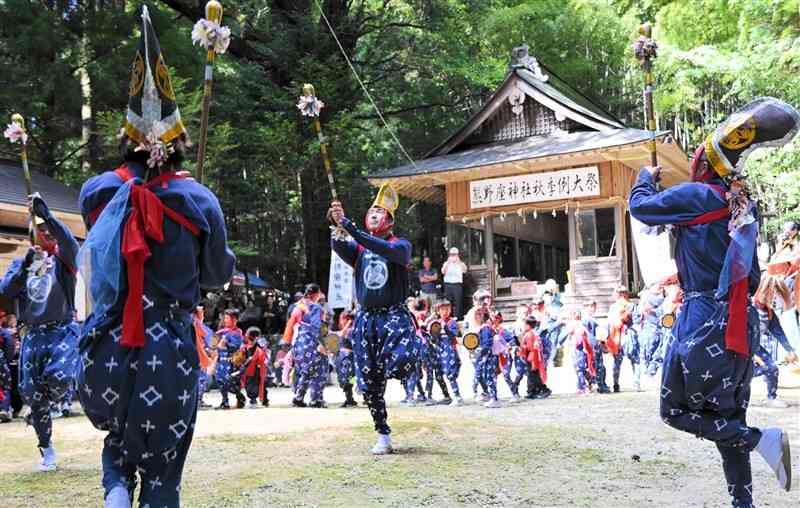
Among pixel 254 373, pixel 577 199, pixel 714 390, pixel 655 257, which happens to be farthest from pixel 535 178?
pixel 714 390

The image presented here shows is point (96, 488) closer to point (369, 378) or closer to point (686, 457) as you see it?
point (369, 378)

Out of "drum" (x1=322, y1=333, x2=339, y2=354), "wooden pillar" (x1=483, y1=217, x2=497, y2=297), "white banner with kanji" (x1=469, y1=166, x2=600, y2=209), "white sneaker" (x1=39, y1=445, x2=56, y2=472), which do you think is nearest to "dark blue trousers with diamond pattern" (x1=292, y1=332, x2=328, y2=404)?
"drum" (x1=322, y1=333, x2=339, y2=354)

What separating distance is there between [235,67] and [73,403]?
9996 millimetres

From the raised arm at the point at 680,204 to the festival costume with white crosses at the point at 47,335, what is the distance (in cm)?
445

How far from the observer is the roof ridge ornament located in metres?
21.8

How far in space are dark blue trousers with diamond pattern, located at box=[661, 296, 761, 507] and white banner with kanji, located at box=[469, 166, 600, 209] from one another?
51.7ft

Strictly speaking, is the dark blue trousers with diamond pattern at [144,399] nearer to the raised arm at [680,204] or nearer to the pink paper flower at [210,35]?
the pink paper flower at [210,35]

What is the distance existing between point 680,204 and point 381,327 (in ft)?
10.0

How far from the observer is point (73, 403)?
44.9 feet

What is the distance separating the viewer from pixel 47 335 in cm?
681

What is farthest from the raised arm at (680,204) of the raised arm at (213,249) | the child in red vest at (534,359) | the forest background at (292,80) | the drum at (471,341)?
the forest background at (292,80)

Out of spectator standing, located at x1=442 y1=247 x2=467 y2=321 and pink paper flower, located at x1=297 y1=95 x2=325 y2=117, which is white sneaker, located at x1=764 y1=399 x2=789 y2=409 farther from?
spectator standing, located at x1=442 y1=247 x2=467 y2=321

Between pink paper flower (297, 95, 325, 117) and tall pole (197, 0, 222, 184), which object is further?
pink paper flower (297, 95, 325, 117)

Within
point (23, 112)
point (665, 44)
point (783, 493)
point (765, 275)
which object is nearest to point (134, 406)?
point (783, 493)
